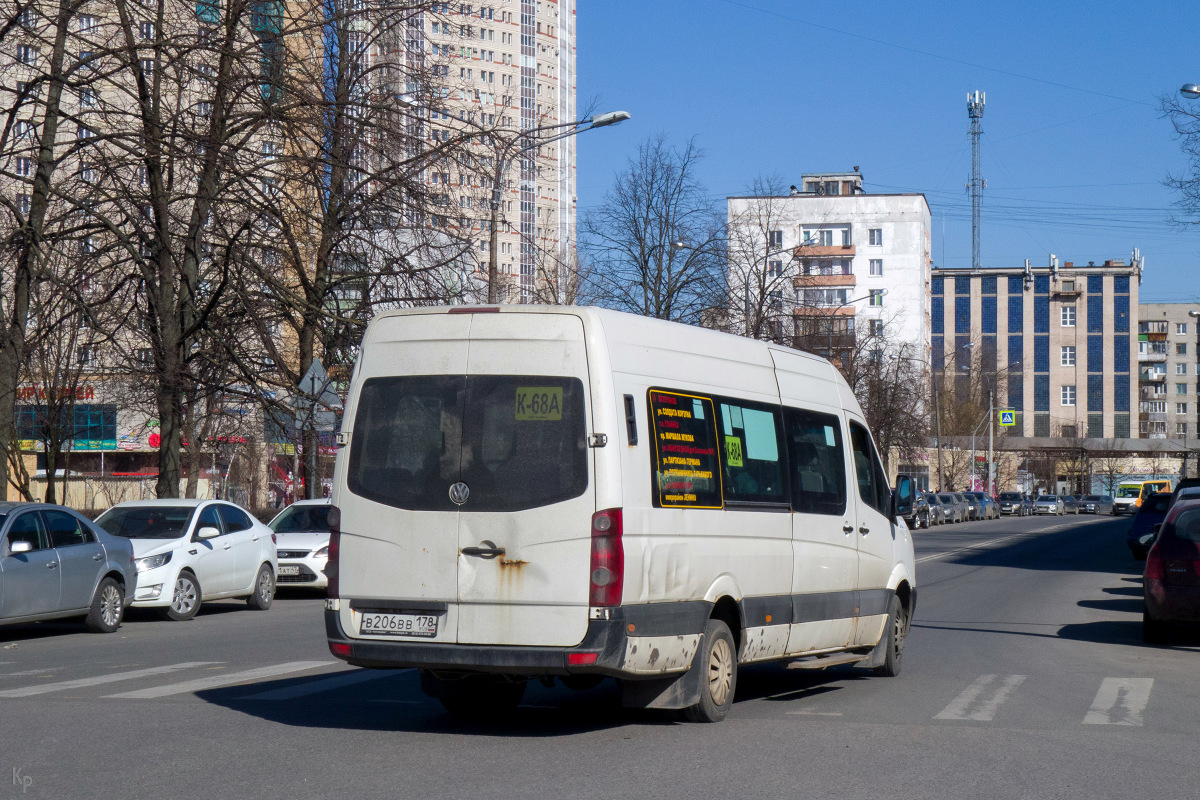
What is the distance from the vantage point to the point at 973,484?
92688 mm

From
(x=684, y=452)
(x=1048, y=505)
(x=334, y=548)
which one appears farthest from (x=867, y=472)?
(x=1048, y=505)

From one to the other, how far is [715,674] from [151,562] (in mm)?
10389

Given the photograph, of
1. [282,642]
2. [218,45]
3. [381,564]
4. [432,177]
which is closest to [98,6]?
[218,45]

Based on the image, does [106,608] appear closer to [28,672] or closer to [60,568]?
[60,568]

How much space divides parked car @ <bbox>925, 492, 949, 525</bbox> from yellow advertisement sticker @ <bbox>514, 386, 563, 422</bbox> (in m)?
58.0

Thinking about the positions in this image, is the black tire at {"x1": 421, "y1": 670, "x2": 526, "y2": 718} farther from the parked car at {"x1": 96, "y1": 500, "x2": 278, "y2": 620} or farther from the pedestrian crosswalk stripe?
the parked car at {"x1": 96, "y1": 500, "x2": 278, "y2": 620}

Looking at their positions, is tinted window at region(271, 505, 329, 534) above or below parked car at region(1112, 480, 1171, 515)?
above

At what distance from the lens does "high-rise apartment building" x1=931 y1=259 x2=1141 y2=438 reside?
139 metres

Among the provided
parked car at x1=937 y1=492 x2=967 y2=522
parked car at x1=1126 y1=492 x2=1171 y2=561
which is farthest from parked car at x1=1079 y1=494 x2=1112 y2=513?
parked car at x1=1126 y1=492 x2=1171 y2=561

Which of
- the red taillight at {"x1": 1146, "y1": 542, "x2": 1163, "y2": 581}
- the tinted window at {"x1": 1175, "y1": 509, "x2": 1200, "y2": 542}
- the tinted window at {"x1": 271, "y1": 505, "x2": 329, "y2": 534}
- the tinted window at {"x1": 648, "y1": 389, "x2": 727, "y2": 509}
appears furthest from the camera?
the tinted window at {"x1": 271, "y1": 505, "x2": 329, "y2": 534}

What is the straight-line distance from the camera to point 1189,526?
552 inches

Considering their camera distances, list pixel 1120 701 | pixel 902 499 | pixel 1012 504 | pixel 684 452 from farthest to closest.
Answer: pixel 1012 504, pixel 902 499, pixel 1120 701, pixel 684 452

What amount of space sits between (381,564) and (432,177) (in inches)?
677

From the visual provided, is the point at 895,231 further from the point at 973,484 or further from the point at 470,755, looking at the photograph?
the point at 470,755
